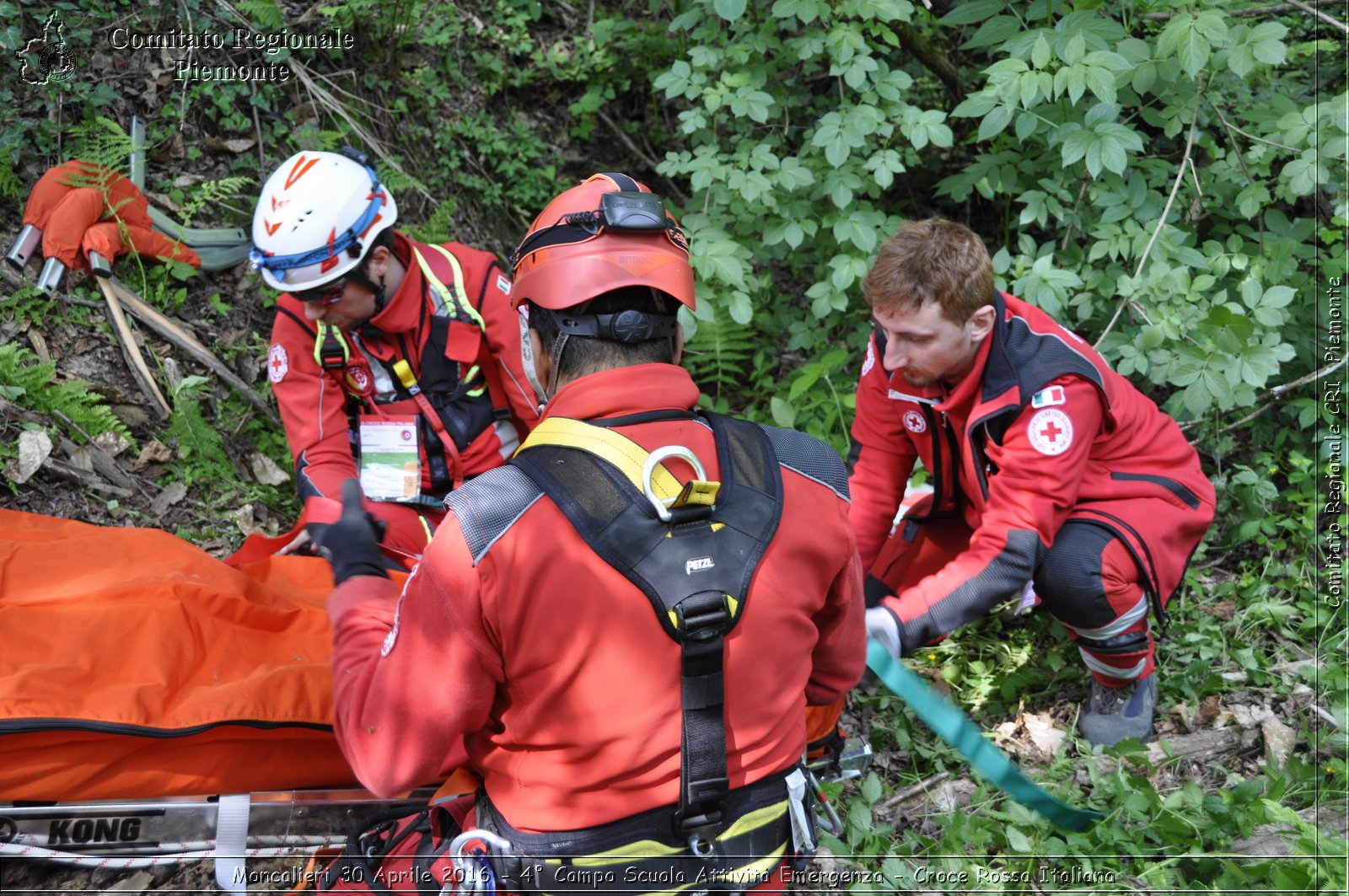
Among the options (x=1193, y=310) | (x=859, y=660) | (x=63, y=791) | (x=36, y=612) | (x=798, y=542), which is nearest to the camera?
(x=798, y=542)

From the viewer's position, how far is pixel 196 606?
3.13m

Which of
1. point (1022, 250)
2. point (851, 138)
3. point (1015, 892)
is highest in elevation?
point (851, 138)

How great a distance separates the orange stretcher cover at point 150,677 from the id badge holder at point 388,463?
0.82 m

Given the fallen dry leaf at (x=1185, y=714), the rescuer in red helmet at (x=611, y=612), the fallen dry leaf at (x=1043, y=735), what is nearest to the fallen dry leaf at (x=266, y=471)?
the rescuer in red helmet at (x=611, y=612)

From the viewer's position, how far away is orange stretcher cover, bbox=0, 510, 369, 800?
2.65m

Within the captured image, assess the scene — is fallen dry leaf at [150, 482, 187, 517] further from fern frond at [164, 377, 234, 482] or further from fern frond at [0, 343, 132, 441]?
fern frond at [0, 343, 132, 441]

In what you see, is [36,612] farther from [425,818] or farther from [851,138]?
[851,138]

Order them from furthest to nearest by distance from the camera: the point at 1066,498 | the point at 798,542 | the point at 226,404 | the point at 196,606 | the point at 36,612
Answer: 1. the point at 226,404
2. the point at 1066,498
3. the point at 196,606
4. the point at 36,612
5. the point at 798,542

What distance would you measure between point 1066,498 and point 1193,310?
1657 millimetres

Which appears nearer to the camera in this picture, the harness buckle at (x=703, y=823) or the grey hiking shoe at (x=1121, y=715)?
the harness buckle at (x=703, y=823)

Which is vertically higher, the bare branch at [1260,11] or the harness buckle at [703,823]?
the bare branch at [1260,11]

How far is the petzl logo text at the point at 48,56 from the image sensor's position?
16.4 ft

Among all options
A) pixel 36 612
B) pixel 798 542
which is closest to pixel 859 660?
pixel 798 542

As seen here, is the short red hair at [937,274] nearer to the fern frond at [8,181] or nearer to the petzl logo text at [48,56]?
the fern frond at [8,181]
